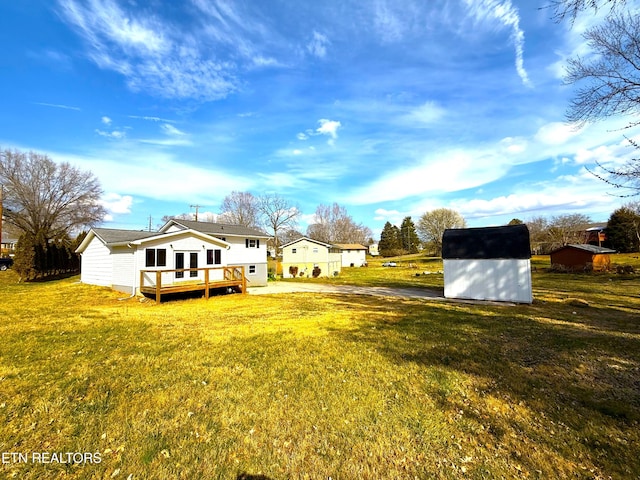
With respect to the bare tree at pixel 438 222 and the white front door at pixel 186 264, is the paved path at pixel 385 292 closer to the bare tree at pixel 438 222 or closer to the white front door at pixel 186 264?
the white front door at pixel 186 264

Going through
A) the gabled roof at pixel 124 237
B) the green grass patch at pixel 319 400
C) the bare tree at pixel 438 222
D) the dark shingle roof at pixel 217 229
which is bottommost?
the green grass patch at pixel 319 400

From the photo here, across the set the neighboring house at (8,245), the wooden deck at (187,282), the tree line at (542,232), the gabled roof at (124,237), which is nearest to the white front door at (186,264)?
the wooden deck at (187,282)

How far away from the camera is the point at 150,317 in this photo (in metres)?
10.0

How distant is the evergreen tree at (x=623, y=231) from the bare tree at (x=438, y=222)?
2255 centimetres

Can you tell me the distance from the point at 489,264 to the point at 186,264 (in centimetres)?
1683

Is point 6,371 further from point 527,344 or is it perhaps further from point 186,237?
point 186,237

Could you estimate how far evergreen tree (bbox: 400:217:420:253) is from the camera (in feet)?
246

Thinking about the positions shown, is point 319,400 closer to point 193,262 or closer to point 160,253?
point 160,253

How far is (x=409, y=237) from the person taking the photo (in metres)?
74.9

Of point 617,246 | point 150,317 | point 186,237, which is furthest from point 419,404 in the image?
point 617,246

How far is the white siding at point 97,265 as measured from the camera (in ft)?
57.8

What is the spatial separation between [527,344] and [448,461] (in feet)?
18.4

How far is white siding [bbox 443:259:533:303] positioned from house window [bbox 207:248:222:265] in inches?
556

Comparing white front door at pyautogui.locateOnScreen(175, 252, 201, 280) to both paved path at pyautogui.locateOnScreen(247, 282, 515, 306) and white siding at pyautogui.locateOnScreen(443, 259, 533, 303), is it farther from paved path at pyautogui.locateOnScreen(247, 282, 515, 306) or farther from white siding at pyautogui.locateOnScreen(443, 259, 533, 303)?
white siding at pyautogui.locateOnScreen(443, 259, 533, 303)
